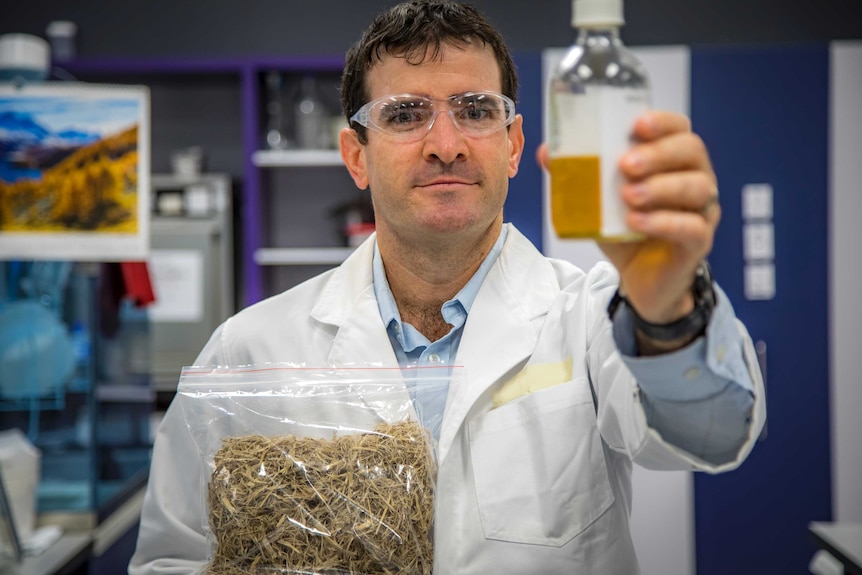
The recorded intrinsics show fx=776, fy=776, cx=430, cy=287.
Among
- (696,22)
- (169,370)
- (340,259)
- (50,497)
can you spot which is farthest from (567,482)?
(696,22)

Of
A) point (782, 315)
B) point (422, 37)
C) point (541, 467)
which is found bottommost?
point (541, 467)

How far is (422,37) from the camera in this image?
1.30m

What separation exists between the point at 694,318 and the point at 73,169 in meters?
1.93

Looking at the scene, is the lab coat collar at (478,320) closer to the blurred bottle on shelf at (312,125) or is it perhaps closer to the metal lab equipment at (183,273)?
the blurred bottle on shelf at (312,125)

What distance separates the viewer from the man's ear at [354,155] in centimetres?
152

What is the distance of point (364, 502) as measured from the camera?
0.91 meters

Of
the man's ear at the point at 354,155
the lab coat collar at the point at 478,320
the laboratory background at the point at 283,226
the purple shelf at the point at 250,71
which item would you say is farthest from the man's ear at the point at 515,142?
the purple shelf at the point at 250,71

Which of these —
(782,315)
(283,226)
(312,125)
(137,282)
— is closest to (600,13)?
(137,282)

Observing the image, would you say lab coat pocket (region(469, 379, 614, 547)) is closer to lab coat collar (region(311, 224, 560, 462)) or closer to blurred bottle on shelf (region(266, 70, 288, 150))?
lab coat collar (region(311, 224, 560, 462))

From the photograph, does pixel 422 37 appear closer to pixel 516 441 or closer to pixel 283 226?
pixel 516 441

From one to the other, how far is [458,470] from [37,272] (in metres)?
1.74

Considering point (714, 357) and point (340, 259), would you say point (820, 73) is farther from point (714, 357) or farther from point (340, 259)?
point (714, 357)

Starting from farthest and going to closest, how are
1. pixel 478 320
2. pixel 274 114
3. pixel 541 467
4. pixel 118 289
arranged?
pixel 274 114 → pixel 118 289 → pixel 478 320 → pixel 541 467

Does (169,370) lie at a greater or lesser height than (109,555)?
greater
